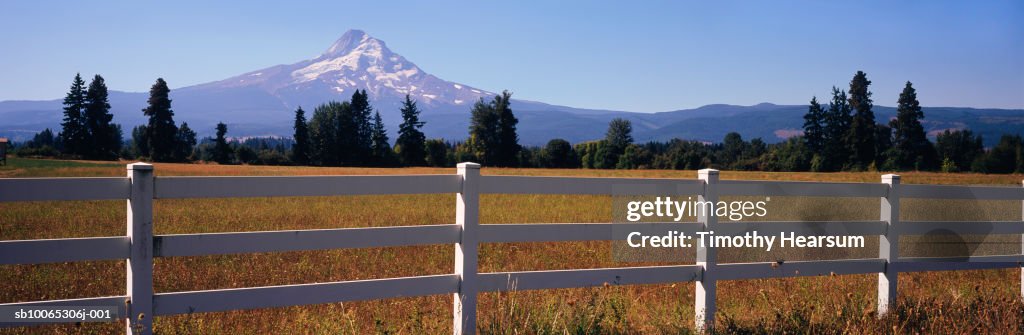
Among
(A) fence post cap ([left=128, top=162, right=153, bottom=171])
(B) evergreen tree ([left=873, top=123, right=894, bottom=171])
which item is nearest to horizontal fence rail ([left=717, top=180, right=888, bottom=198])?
(A) fence post cap ([left=128, top=162, right=153, bottom=171])

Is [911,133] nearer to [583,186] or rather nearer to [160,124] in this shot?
[160,124]

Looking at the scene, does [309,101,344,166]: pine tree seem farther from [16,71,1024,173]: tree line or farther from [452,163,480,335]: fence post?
[452,163,480,335]: fence post

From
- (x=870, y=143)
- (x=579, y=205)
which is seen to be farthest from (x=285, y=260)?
(x=870, y=143)

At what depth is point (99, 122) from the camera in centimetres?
10694

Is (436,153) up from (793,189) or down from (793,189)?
down

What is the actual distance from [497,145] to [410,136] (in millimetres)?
17162

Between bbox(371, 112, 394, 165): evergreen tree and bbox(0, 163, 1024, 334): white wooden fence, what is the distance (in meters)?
115

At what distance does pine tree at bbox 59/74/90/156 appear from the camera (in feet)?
339

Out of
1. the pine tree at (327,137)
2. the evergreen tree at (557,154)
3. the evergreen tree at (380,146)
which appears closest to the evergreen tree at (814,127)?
the evergreen tree at (557,154)

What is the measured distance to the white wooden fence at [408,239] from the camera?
5176 mm

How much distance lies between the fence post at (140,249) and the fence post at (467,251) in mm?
2264

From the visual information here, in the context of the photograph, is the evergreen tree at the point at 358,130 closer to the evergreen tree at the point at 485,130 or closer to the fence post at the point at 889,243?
the evergreen tree at the point at 485,130

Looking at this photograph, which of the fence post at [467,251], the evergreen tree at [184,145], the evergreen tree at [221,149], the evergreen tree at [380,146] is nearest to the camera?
the fence post at [467,251]

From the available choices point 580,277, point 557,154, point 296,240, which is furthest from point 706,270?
point 557,154
